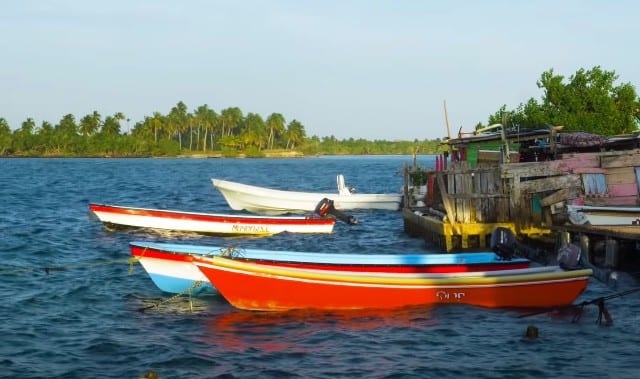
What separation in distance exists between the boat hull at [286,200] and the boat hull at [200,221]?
1054 centimetres

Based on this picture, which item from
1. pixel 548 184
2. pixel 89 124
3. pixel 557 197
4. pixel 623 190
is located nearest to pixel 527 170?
pixel 548 184

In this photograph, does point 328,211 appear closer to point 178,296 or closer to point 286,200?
point 286,200

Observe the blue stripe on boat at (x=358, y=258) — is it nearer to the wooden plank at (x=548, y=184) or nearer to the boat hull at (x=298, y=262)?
the boat hull at (x=298, y=262)

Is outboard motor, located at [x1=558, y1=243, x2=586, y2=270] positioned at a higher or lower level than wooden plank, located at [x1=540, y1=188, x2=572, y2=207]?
lower

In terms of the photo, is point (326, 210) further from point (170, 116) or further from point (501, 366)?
point (170, 116)

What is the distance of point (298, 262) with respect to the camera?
17422 millimetres

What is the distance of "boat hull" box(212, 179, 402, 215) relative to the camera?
136 ft

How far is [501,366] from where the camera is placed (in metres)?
13.0

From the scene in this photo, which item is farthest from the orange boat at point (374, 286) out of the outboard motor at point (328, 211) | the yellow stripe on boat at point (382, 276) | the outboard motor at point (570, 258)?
the outboard motor at point (328, 211)

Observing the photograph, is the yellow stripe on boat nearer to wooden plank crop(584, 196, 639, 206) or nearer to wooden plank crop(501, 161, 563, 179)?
wooden plank crop(501, 161, 563, 179)

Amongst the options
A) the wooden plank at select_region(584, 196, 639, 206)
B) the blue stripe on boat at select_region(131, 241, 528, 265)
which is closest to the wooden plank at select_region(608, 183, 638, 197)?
the wooden plank at select_region(584, 196, 639, 206)

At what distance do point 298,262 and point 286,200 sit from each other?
79.6ft

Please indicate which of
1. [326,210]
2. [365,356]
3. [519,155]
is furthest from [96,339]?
[326,210]

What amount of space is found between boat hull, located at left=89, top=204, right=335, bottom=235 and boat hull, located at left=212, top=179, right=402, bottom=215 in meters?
10.5
